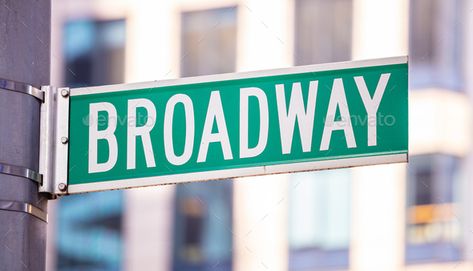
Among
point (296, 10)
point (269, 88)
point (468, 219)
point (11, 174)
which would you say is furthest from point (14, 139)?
point (296, 10)

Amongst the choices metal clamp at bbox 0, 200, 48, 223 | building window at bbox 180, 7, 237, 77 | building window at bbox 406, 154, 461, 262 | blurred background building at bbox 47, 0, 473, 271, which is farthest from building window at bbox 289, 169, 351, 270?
metal clamp at bbox 0, 200, 48, 223

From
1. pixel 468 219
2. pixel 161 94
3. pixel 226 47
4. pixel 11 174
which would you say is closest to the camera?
pixel 11 174

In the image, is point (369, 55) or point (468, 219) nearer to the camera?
point (468, 219)

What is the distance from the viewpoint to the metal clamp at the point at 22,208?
5.89ft

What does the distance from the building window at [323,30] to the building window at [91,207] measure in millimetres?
1027

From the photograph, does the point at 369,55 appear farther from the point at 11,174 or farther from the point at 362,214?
the point at 11,174

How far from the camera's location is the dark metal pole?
1803mm

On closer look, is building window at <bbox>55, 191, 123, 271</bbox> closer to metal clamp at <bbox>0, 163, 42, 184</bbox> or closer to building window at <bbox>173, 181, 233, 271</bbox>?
building window at <bbox>173, 181, 233, 271</bbox>

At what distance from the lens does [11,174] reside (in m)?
1.83

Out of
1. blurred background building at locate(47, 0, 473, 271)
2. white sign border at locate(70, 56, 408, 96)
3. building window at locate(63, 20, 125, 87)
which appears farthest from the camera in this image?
building window at locate(63, 20, 125, 87)

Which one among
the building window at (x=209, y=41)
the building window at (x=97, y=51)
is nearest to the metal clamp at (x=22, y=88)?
the building window at (x=209, y=41)

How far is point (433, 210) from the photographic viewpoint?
20.5 feet

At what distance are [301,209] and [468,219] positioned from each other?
0.85m

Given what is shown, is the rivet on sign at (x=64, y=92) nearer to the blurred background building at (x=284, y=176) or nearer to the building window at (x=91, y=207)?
the blurred background building at (x=284, y=176)
